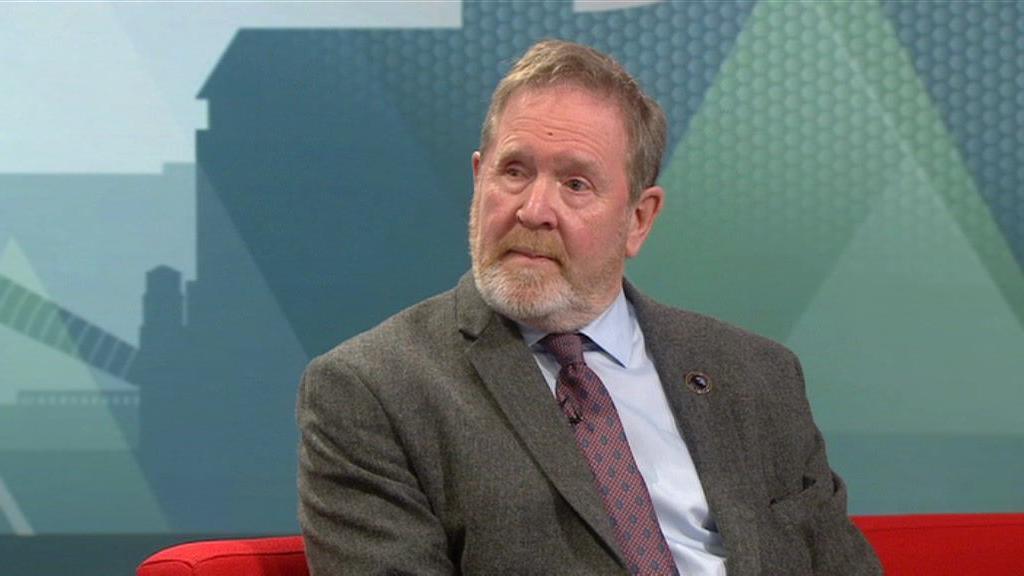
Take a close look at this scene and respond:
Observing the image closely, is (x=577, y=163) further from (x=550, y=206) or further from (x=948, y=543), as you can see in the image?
(x=948, y=543)

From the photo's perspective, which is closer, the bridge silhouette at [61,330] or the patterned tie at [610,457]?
the patterned tie at [610,457]

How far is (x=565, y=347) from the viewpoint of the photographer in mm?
2555

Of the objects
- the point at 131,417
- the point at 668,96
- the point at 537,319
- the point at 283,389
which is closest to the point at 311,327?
the point at 283,389

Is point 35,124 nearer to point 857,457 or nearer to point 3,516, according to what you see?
point 3,516

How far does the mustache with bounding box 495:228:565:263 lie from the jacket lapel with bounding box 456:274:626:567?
10 centimetres

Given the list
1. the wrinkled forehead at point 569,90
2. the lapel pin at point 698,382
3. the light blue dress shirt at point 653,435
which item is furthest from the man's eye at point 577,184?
the lapel pin at point 698,382

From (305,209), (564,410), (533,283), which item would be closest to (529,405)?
(564,410)

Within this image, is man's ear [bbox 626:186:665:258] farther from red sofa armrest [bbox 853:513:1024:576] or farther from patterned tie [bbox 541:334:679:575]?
red sofa armrest [bbox 853:513:1024:576]

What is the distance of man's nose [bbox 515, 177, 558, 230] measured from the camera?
2479 mm

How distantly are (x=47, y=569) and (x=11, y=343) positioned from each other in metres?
0.52

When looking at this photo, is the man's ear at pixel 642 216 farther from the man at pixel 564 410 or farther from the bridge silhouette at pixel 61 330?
the bridge silhouette at pixel 61 330

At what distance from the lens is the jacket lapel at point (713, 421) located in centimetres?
251

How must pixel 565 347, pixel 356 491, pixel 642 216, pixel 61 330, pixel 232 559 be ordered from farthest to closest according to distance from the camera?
pixel 61 330 → pixel 642 216 → pixel 565 347 → pixel 232 559 → pixel 356 491

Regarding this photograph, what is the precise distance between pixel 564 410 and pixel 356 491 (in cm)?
37
